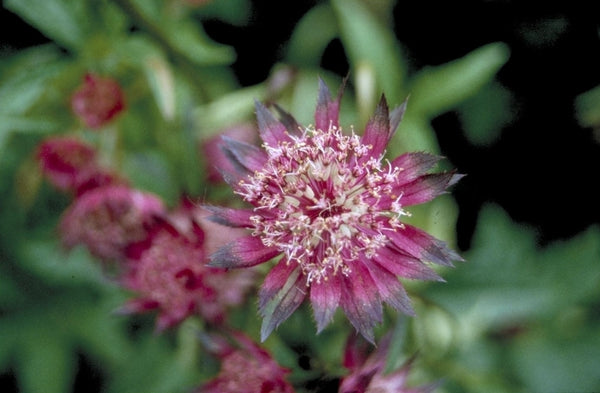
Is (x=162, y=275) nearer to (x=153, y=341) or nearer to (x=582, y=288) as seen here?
(x=153, y=341)

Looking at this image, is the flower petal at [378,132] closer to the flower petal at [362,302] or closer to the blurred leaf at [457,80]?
the flower petal at [362,302]

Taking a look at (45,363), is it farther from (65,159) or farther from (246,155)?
(246,155)

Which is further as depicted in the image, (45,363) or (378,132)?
(45,363)

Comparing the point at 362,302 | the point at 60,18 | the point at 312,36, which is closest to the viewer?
the point at 362,302

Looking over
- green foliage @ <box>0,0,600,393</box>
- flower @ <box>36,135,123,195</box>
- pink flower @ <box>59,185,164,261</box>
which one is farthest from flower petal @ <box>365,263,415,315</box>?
flower @ <box>36,135,123,195</box>

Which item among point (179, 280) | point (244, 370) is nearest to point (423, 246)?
point (244, 370)

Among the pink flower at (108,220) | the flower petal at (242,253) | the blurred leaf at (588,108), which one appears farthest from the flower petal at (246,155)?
the blurred leaf at (588,108)
